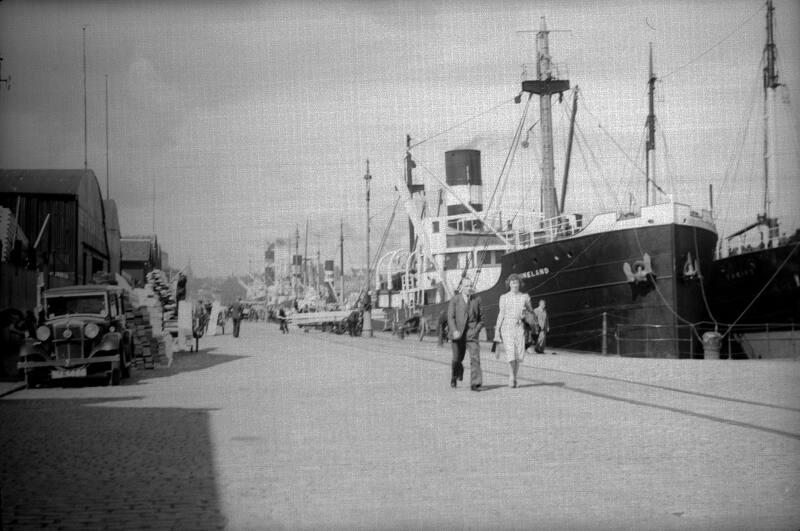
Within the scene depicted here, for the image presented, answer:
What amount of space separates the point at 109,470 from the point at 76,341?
9777 mm

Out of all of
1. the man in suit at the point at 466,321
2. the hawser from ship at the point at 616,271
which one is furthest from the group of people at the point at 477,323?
the hawser from ship at the point at 616,271

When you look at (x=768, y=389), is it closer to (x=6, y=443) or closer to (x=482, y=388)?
(x=482, y=388)

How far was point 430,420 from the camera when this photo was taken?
9906mm

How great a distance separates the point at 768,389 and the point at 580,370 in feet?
17.1

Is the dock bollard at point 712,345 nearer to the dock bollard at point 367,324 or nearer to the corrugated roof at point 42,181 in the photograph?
the corrugated roof at point 42,181

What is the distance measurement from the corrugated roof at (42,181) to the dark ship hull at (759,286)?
23.0 metres

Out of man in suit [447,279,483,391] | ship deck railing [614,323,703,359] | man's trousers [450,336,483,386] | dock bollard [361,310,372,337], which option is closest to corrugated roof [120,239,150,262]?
dock bollard [361,310,372,337]

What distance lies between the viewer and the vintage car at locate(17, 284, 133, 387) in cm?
1583

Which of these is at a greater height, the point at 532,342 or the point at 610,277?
the point at 610,277

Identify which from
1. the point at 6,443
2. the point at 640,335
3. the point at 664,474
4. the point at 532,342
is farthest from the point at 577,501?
the point at 640,335

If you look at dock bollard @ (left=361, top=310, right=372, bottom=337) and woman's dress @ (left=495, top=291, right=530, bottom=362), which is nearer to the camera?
woman's dress @ (left=495, top=291, right=530, bottom=362)

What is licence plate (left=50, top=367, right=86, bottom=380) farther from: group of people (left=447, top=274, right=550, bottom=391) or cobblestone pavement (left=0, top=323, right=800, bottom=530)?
group of people (left=447, top=274, right=550, bottom=391)

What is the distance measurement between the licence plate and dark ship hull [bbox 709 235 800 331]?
68.2 ft

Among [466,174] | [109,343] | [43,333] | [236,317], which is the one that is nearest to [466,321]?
[109,343]
